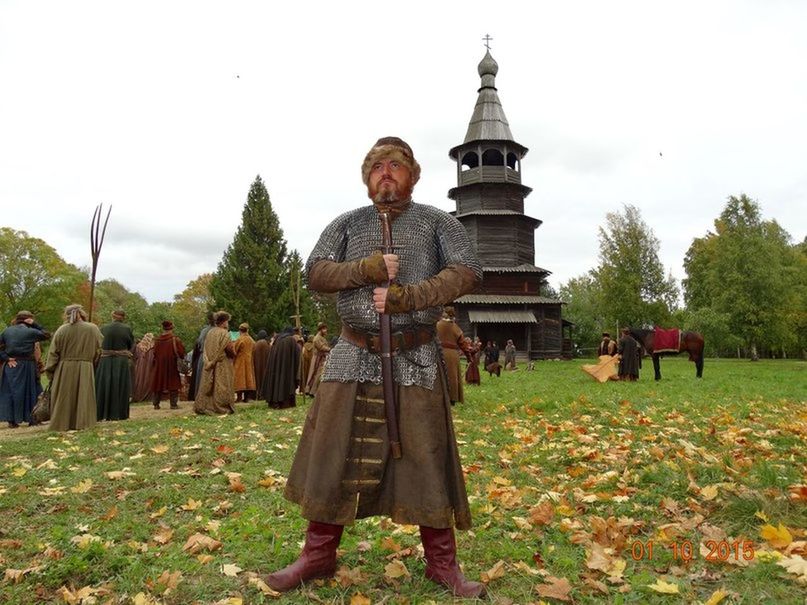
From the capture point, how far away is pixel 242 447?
278 inches

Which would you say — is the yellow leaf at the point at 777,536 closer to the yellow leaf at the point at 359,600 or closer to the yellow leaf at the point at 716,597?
the yellow leaf at the point at 716,597

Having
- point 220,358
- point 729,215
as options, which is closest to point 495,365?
point 220,358

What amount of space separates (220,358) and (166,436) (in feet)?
12.3

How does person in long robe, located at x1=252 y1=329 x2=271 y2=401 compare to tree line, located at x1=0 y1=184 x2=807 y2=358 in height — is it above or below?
below

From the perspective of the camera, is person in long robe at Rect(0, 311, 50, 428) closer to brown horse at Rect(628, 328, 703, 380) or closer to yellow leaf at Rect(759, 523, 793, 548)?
yellow leaf at Rect(759, 523, 793, 548)

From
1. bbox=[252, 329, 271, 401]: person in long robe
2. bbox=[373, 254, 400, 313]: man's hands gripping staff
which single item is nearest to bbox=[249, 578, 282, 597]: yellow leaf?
bbox=[373, 254, 400, 313]: man's hands gripping staff

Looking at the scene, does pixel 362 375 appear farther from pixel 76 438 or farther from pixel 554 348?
pixel 554 348

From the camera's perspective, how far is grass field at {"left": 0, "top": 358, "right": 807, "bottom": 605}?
10.4 feet

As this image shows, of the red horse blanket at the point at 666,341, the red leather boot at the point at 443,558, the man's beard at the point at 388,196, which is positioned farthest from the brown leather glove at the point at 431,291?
the red horse blanket at the point at 666,341

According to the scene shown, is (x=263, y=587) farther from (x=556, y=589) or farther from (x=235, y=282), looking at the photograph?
(x=235, y=282)

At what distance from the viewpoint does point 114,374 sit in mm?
11211

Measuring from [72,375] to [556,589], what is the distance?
9.10 meters

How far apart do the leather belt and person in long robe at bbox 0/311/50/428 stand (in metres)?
9.64
